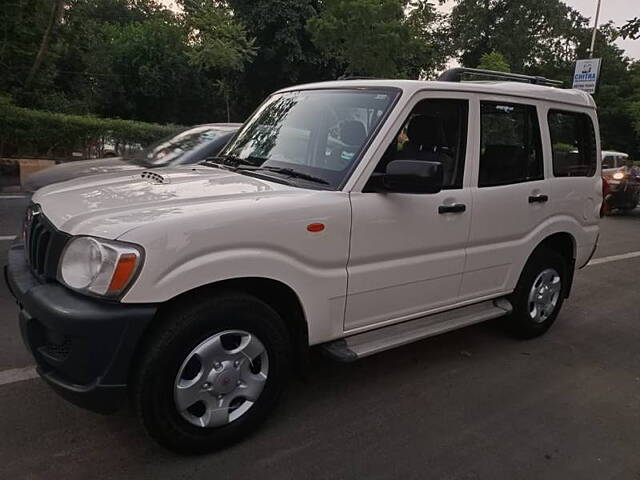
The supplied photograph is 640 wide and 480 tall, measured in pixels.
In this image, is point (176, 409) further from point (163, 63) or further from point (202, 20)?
point (163, 63)

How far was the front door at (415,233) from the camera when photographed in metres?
3.04

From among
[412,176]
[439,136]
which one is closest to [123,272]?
[412,176]

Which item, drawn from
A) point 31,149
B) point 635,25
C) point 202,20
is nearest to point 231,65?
point 202,20

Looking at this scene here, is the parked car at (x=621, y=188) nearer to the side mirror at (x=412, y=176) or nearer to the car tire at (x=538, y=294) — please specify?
the car tire at (x=538, y=294)

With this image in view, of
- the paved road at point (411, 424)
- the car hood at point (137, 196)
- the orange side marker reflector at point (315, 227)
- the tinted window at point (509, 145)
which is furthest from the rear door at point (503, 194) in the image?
the car hood at point (137, 196)

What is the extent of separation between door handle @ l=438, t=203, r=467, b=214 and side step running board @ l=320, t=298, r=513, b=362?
73cm

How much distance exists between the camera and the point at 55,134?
13.7m

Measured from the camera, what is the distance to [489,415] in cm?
324

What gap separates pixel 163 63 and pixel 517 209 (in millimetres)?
29250

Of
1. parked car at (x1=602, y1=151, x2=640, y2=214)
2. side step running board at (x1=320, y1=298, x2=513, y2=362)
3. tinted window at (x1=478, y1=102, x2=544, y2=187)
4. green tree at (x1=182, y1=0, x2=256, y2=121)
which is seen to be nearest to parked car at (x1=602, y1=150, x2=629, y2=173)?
parked car at (x1=602, y1=151, x2=640, y2=214)

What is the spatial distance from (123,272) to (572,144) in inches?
151

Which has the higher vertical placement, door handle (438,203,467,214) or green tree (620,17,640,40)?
green tree (620,17,640,40)

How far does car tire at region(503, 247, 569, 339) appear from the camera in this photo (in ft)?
13.8

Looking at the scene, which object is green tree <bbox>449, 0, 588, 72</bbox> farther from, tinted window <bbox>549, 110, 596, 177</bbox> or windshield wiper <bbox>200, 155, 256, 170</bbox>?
windshield wiper <bbox>200, 155, 256, 170</bbox>
